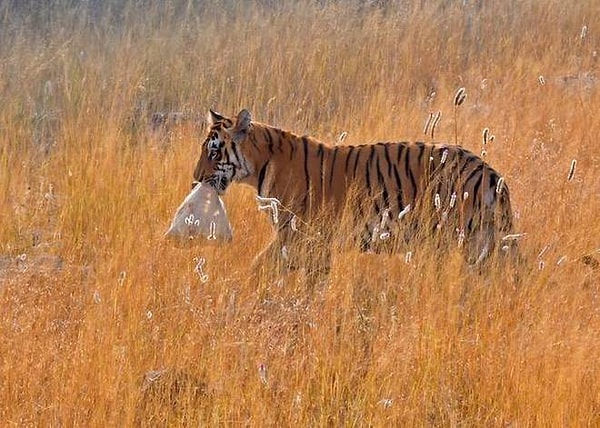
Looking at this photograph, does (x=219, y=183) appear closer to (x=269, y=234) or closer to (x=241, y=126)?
(x=241, y=126)

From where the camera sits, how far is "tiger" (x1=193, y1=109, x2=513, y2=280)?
4.14 meters

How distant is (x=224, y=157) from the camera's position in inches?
174

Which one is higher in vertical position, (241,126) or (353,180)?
(241,126)

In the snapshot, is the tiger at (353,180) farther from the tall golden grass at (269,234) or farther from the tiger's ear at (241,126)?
the tall golden grass at (269,234)

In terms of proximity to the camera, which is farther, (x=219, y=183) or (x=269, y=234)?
(x=269, y=234)

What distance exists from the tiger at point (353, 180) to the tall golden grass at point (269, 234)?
0.23m

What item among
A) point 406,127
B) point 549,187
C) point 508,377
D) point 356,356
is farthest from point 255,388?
point 406,127

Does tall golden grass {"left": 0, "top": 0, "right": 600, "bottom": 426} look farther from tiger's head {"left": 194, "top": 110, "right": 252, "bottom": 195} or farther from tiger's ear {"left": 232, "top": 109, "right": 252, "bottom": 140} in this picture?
tiger's ear {"left": 232, "top": 109, "right": 252, "bottom": 140}

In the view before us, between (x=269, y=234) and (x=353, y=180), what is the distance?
508mm

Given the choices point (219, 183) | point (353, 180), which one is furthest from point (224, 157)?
point (353, 180)

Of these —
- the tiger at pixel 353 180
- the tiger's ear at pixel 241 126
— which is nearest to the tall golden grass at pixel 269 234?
the tiger at pixel 353 180

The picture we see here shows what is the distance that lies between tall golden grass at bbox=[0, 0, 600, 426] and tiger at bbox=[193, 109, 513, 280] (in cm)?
23

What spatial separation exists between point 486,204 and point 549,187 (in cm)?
101

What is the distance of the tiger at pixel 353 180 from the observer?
4141 millimetres
